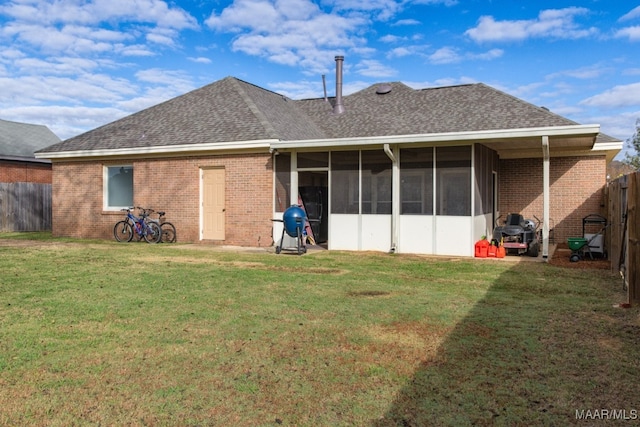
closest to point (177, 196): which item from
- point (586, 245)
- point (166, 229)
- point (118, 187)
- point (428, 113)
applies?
point (166, 229)

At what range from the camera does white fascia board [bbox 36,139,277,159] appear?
13539 millimetres

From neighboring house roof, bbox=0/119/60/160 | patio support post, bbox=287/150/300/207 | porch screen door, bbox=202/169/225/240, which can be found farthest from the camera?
neighboring house roof, bbox=0/119/60/160

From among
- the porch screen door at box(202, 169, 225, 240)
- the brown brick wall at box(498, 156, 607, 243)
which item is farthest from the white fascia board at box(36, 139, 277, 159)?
the brown brick wall at box(498, 156, 607, 243)

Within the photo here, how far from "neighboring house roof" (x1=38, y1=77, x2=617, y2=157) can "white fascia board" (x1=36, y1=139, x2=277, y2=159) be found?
0.22 ft

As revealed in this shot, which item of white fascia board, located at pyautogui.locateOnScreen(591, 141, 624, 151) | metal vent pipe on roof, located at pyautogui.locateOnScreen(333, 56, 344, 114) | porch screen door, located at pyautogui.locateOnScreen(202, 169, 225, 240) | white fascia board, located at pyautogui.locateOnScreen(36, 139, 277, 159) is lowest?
porch screen door, located at pyautogui.locateOnScreen(202, 169, 225, 240)

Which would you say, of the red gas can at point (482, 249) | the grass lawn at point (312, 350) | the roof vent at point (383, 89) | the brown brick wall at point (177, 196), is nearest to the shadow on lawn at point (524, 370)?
the grass lawn at point (312, 350)

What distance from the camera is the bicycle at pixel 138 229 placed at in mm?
14836

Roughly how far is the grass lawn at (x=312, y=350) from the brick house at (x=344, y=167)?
392 cm

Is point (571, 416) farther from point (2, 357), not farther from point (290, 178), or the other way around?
point (290, 178)

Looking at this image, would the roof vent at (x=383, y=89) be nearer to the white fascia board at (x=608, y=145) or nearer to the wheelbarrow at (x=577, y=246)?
the white fascia board at (x=608, y=145)

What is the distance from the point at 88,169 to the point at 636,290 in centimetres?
1545

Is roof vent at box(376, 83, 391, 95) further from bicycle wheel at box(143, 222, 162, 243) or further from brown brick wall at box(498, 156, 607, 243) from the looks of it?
bicycle wheel at box(143, 222, 162, 243)

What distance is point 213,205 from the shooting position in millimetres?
14656

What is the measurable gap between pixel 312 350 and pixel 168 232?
1148 centimetres
